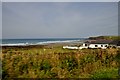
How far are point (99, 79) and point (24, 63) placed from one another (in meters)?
3.01

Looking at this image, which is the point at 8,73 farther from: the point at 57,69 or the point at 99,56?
the point at 99,56

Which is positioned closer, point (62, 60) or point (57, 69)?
point (57, 69)

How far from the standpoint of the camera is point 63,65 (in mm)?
10531

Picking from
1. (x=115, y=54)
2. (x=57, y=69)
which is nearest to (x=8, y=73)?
(x=57, y=69)

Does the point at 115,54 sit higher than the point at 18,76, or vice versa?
the point at 115,54

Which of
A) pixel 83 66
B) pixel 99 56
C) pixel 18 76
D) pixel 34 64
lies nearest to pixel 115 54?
pixel 99 56

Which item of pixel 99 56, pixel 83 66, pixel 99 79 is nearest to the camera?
pixel 99 79

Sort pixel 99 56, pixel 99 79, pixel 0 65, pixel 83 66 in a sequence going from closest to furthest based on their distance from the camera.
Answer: pixel 99 79
pixel 0 65
pixel 83 66
pixel 99 56

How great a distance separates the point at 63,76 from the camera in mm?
9617

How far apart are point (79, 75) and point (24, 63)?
2.18m

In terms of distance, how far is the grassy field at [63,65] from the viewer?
9.74 m

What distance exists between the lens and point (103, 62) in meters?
11.1

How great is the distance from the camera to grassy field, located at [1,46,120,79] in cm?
974

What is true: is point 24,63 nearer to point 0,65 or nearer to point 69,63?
point 0,65
